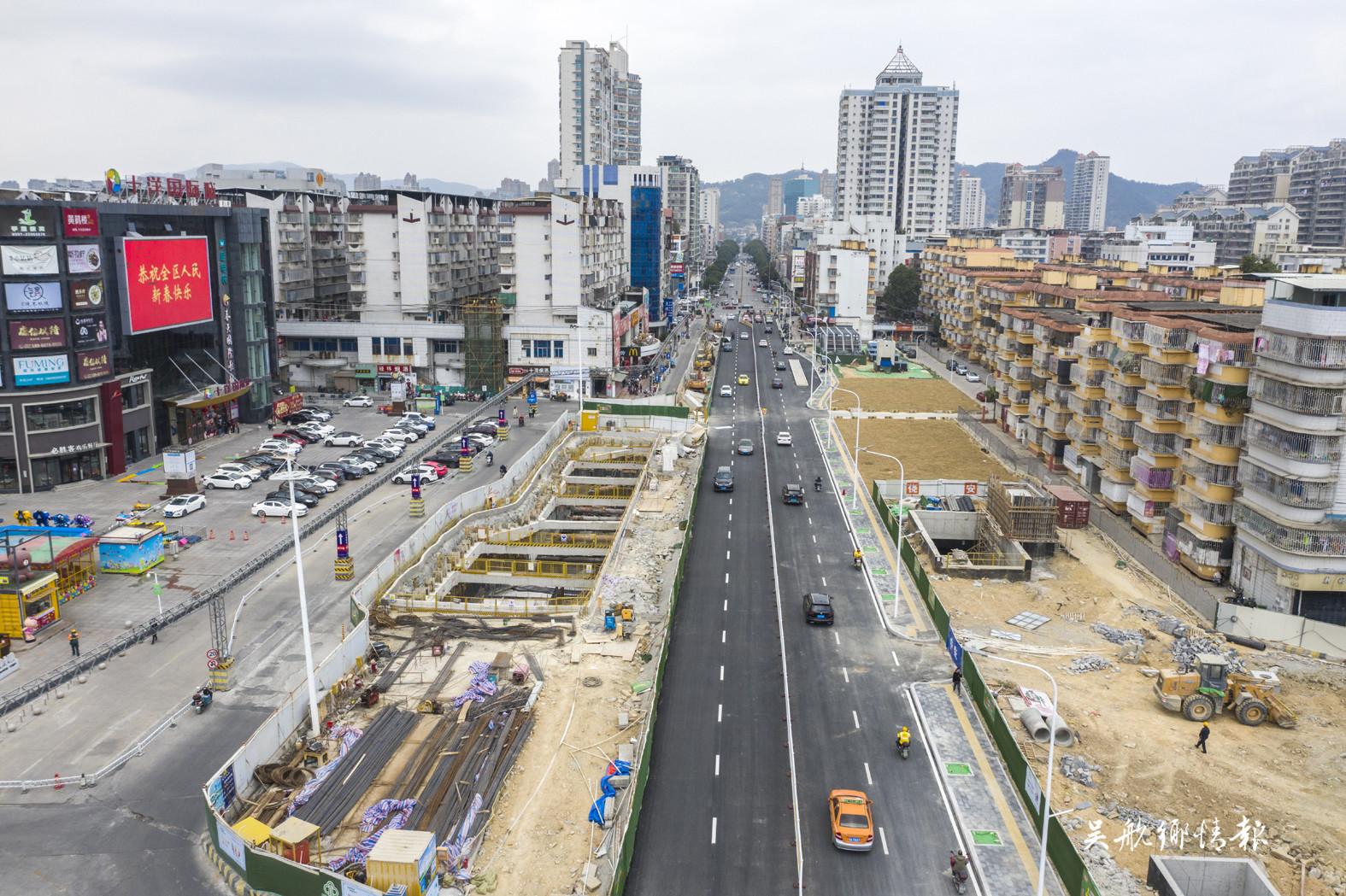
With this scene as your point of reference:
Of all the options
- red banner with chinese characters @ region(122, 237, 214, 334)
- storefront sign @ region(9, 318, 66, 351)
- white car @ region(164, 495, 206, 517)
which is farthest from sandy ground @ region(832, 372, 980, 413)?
storefront sign @ region(9, 318, 66, 351)

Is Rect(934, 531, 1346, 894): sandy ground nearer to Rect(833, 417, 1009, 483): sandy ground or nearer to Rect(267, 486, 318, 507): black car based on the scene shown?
Rect(833, 417, 1009, 483): sandy ground

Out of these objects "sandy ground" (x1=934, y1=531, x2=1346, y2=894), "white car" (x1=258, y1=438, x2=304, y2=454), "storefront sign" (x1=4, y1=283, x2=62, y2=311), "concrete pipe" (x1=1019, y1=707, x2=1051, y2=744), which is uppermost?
"storefront sign" (x1=4, y1=283, x2=62, y2=311)

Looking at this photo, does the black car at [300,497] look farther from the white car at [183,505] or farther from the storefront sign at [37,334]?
the storefront sign at [37,334]

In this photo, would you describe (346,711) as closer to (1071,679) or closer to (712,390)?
(1071,679)

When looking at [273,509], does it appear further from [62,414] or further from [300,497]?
[62,414]

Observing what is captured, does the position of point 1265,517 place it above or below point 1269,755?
above

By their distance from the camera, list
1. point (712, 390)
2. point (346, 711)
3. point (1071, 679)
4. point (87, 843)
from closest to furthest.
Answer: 1. point (87, 843)
2. point (346, 711)
3. point (1071, 679)
4. point (712, 390)

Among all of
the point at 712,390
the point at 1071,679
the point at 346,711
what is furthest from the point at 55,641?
the point at 712,390
